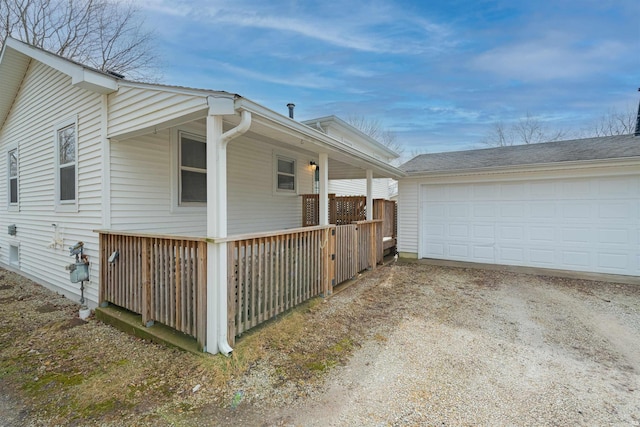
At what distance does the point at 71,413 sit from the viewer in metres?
2.25

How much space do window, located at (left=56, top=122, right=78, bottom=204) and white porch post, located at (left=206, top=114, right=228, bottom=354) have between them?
3.11 meters

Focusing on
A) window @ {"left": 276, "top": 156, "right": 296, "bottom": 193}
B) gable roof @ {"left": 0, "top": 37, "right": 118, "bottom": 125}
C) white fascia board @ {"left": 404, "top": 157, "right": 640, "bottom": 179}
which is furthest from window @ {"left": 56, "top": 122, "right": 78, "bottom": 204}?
white fascia board @ {"left": 404, "top": 157, "right": 640, "bottom": 179}

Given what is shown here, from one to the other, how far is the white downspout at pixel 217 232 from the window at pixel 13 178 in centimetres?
661

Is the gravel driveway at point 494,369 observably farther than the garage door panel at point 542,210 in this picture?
No

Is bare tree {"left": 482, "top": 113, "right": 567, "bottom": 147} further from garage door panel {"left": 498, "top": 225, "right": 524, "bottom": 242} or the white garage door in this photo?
garage door panel {"left": 498, "top": 225, "right": 524, "bottom": 242}

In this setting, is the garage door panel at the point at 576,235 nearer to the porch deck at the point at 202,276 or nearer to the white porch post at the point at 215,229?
the porch deck at the point at 202,276

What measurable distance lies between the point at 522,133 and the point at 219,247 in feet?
81.5

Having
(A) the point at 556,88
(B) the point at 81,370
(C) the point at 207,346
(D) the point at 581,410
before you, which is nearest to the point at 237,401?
(C) the point at 207,346

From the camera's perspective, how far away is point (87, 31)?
496 inches

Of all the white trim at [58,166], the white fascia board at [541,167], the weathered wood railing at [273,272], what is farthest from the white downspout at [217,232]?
the white fascia board at [541,167]

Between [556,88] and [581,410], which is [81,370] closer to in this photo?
[581,410]

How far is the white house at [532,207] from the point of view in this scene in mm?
6113

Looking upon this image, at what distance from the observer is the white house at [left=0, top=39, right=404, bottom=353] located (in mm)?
3004

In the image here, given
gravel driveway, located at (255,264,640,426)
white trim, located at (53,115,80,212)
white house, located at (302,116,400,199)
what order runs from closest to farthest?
gravel driveway, located at (255,264,640,426) < white trim, located at (53,115,80,212) < white house, located at (302,116,400,199)
